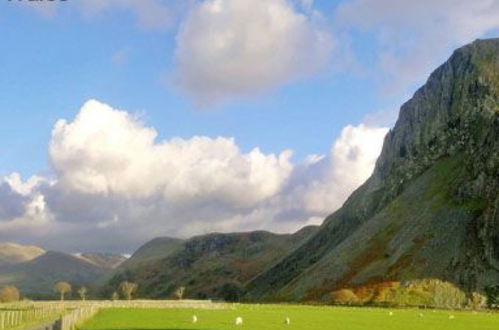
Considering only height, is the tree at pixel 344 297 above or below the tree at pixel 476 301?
above

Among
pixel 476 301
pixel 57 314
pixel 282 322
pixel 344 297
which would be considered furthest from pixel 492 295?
pixel 57 314

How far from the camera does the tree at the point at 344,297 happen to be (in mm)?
172400

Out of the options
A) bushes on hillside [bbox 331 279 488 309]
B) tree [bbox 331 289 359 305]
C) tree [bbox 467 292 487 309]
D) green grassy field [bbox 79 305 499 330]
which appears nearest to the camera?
green grassy field [bbox 79 305 499 330]

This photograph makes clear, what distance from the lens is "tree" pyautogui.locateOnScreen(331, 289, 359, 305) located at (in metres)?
172

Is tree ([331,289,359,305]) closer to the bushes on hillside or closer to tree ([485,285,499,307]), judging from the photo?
the bushes on hillside

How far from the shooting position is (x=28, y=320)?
243 feet

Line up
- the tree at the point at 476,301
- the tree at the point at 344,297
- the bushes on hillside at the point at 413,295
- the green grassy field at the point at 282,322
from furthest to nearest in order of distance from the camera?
the tree at the point at 344,297 → the bushes on hillside at the point at 413,295 → the tree at the point at 476,301 → the green grassy field at the point at 282,322

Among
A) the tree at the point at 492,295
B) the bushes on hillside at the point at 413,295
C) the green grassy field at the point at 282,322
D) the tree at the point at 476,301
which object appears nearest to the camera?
the green grassy field at the point at 282,322

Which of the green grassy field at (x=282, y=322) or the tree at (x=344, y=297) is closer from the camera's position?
the green grassy field at (x=282, y=322)

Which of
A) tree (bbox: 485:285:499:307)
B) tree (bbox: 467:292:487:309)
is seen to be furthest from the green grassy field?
tree (bbox: 467:292:487:309)

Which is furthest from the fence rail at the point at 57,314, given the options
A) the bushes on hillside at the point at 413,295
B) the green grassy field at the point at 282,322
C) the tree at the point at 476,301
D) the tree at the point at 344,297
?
the tree at the point at 476,301

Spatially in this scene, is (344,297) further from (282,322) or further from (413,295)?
(282,322)

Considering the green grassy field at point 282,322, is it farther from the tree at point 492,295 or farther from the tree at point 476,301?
the tree at point 476,301

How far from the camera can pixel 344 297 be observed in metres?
176
